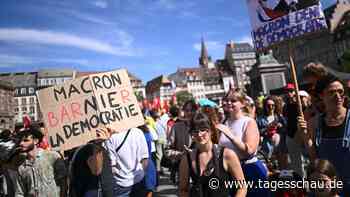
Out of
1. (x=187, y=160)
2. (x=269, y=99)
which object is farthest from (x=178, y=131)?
(x=187, y=160)

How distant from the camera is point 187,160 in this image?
9.72 ft

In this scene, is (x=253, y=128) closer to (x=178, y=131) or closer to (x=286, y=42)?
(x=286, y=42)

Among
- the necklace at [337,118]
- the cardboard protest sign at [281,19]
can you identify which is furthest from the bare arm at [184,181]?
the cardboard protest sign at [281,19]

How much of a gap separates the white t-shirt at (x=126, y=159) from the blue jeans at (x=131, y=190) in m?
0.05

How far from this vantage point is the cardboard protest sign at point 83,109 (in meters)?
3.82

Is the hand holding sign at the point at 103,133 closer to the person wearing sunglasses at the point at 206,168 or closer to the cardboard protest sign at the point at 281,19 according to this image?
the person wearing sunglasses at the point at 206,168

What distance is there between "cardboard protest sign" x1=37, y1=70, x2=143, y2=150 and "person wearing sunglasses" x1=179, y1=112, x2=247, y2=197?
1173mm

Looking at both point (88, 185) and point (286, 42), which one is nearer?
point (88, 185)

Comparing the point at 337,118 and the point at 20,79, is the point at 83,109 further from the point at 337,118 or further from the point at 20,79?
the point at 20,79

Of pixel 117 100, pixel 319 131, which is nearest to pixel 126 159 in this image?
pixel 117 100

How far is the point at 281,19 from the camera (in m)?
4.59

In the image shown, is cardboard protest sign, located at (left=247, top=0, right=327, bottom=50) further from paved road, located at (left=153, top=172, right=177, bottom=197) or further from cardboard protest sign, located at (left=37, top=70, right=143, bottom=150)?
paved road, located at (left=153, top=172, right=177, bottom=197)

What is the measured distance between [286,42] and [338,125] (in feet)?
6.25

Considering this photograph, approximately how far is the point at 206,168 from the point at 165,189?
5.41 metres
